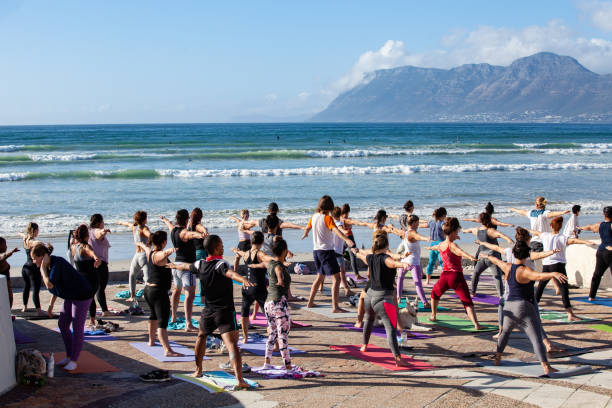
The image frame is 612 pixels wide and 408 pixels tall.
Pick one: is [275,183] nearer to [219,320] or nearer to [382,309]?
[382,309]

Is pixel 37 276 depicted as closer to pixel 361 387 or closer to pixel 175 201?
pixel 361 387

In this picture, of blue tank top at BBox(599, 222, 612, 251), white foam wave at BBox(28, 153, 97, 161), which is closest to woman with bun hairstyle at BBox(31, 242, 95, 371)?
blue tank top at BBox(599, 222, 612, 251)

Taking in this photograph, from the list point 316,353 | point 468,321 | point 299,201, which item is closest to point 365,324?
point 316,353

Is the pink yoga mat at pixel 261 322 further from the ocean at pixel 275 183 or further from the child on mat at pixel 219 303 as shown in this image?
the ocean at pixel 275 183

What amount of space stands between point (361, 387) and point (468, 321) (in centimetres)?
366

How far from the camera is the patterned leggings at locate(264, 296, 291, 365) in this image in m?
6.99

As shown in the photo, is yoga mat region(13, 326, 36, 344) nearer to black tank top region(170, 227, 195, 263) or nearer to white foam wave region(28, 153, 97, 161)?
black tank top region(170, 227, 195, 263)

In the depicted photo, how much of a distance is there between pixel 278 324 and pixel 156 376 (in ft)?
4.48

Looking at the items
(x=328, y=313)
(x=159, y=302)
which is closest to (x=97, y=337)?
(x=159, y=302)

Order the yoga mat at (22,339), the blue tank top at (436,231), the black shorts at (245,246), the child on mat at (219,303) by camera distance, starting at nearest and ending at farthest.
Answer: the child on mat at (219,303) → the yoga mat at (22,339) → the black shorts at (245,246) → the blue tank top at (436,231)

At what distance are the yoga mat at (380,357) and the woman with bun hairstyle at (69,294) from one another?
3006 mm

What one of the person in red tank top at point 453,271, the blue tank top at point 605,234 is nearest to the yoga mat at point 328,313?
the person in red tank top at point 453,271

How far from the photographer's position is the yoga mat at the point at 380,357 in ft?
23.9

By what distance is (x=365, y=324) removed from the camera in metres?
7.70
